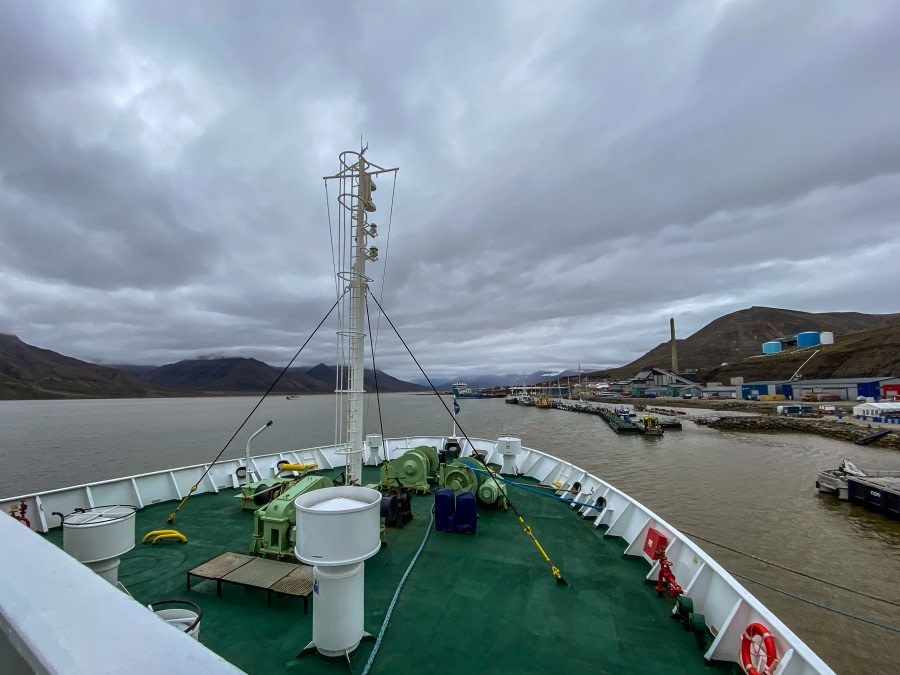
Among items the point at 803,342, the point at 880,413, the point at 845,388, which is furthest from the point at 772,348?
the point at 880,413

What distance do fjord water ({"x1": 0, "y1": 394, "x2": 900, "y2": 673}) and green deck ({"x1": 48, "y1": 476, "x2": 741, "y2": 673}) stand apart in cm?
84

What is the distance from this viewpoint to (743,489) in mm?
22438

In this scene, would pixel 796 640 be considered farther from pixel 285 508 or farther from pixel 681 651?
pixel 285 508

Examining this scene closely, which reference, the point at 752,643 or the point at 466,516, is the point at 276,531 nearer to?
the point at 466,516

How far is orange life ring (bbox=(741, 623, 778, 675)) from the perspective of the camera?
4137 mm

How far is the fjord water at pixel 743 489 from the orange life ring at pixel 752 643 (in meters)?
2.74

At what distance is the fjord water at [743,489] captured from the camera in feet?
34.9

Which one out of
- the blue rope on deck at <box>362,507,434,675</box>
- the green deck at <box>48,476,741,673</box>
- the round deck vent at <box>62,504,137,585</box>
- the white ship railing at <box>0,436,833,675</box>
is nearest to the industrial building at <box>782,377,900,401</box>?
the white ship railing at <box>0,436,833,675</box>

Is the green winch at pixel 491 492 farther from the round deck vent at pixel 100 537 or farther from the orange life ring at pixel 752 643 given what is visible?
the round deck vent at pixel 100 537

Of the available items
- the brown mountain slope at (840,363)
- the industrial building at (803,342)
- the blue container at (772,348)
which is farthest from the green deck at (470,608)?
the blue container at (772,348)

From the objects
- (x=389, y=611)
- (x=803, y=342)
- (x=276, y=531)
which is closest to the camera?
(x=389, y=611)

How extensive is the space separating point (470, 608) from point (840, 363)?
419 feet

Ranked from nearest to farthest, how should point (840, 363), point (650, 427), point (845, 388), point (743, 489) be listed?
point (743, 489) → point (650, 427) → point (845, 388) → point (840, 363)

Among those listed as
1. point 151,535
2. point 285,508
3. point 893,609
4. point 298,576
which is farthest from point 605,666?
point 893,609
